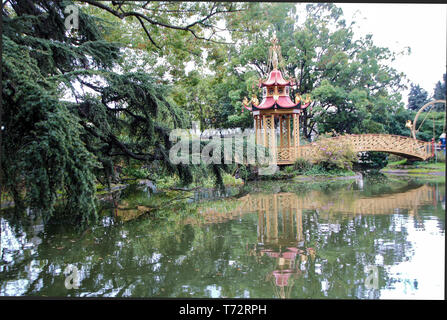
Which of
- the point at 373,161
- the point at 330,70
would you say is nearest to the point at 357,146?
the point at 373,161

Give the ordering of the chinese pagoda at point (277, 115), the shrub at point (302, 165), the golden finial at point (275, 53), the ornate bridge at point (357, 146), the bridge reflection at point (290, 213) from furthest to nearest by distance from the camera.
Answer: the golden finial at point (275, 53) < the chinese pagoda at point (277, 115) < the shrub at point (302, 165) < the ornate bridge at point (357, 146) < the bridge reflection at point (290, 213)

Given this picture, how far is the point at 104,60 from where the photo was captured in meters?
3.93

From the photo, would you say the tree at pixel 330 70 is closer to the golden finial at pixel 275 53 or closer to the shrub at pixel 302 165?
the golden finial at pixel 275 53

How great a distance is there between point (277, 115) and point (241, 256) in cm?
820

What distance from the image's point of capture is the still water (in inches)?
84.4

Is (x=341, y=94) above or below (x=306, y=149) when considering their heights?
above

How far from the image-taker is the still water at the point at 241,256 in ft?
7.04

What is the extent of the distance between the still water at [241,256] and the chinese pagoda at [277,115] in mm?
5396
